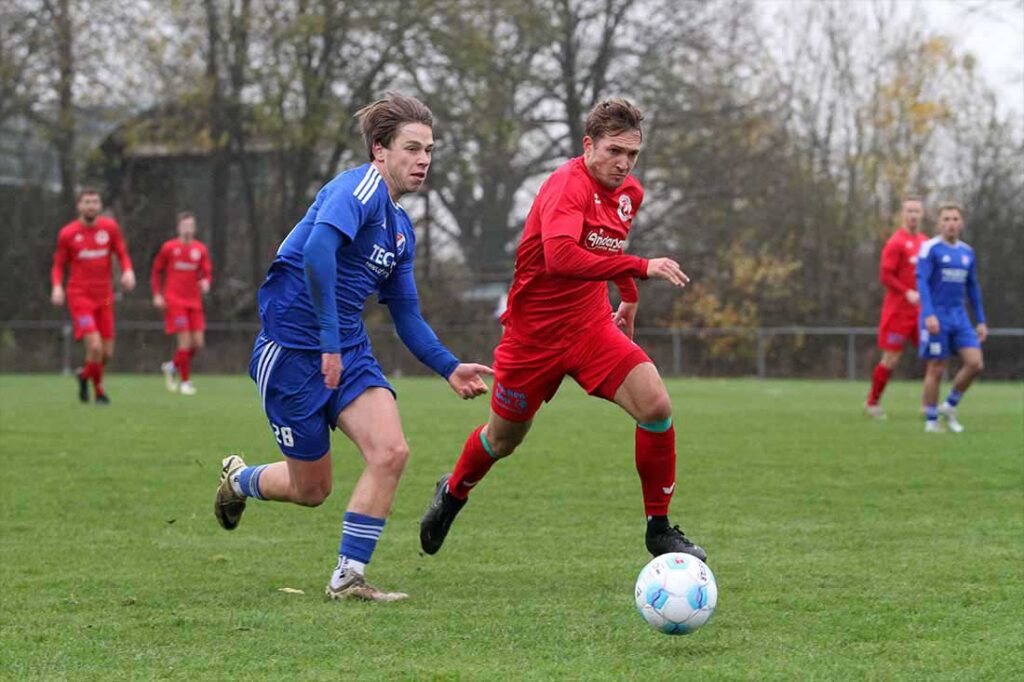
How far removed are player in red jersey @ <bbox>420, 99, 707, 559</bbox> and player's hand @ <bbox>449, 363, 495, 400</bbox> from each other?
0.49 metres

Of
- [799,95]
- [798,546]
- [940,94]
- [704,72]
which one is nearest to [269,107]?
[704,72]

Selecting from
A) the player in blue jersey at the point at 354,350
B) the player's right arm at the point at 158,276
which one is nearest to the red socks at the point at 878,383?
the player's right arm at the point at 158,276

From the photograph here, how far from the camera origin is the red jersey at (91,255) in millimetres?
16547

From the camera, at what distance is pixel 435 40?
32500 millimetres

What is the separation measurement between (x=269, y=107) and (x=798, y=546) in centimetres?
2785

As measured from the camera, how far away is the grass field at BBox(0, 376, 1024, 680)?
4449 millimetres

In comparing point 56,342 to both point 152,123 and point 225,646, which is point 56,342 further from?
point 225,646

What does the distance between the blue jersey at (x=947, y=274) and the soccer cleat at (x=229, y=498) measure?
8448 millimetres

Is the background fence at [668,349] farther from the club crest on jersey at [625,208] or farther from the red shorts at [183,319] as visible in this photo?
the club crest on jersey at [625,208]

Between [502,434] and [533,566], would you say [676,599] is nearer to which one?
[533,566]

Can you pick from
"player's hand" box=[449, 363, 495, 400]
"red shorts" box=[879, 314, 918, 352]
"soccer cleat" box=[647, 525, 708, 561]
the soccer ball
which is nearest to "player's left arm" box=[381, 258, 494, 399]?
"player's hand" box=[449, 363, 495, 400]

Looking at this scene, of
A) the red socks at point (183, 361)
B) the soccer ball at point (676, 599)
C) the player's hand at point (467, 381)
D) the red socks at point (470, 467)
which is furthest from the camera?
the red socks at point (183, 361)

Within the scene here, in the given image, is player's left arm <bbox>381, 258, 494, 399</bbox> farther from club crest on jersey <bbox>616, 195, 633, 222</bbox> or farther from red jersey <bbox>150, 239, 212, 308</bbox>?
red jersey <bbox>150, 239, 212, 308</bbox>

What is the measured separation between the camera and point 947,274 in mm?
13383
